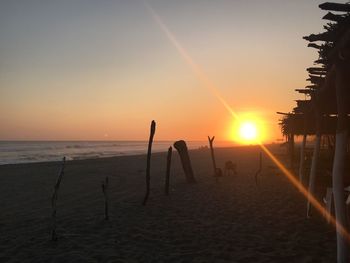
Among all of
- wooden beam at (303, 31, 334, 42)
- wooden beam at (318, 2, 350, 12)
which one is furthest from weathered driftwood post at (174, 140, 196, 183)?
wooden beam at (318, 2, 350, 12)

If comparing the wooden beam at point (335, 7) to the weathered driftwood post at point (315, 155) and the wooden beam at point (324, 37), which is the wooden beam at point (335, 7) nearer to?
the wooden beam at point (324, 37)

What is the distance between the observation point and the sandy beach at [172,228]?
25.8ft

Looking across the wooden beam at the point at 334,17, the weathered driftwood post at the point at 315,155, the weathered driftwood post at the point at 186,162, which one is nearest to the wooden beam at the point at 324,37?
the wooden beam at the point at 334,17

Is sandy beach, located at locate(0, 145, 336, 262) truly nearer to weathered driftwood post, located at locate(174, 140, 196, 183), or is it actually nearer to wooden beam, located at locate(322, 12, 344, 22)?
weathered driftwood post, located at locate(174, 140, 196, 183)

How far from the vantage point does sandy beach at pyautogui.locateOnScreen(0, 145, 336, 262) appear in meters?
7.85

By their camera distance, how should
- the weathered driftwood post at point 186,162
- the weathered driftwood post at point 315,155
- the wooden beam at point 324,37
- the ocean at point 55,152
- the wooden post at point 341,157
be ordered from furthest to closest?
1. the ocean at point 55,152
2. the weathered driftwood post at point 186,162
3. the weathered driftwood post at point 315,155
4. the wooden post at point 341,157
5. the wooden beam at point 324,37

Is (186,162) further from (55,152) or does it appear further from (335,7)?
(55,152)

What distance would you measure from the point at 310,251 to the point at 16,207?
11.1 metres

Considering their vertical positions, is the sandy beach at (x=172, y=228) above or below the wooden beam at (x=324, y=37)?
below

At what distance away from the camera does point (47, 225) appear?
11.0 metres

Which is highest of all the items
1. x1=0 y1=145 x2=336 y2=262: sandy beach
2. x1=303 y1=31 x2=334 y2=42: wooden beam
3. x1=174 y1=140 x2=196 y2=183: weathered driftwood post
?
x1=303 y1=31 x2=334 y2=42: wooden beam

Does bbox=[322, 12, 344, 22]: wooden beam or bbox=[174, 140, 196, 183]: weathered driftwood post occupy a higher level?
bbox=[322, 12, 344, 22]: wooden beam

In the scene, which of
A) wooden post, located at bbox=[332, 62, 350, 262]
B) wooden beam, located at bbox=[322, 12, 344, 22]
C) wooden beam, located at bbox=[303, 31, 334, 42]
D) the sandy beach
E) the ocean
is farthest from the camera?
the ocean

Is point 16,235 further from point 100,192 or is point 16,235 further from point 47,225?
point 100,192
